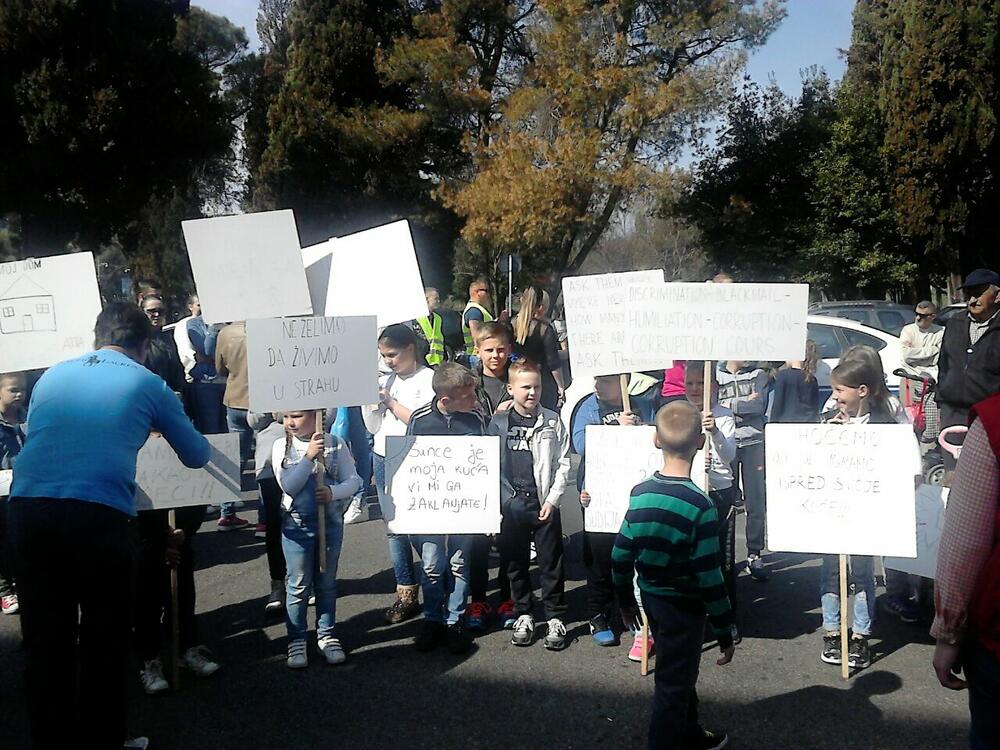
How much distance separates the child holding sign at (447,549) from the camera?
4.53 metres

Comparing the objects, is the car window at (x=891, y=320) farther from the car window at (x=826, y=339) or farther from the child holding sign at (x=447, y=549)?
the child holding sign at (x=447, y=549)

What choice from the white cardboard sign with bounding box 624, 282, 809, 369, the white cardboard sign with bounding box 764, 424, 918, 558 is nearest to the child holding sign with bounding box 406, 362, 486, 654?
the white cardboard sign with bounding box 624, 282, 809, 369

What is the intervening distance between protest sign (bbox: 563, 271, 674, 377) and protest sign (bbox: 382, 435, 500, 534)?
648mm

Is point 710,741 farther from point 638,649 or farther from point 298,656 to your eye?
point 298,656

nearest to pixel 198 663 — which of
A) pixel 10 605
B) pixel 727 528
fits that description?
pixel 10 605

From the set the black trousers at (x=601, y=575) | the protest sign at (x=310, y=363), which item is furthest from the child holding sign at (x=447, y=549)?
the black trousers at (x=601, y=575)

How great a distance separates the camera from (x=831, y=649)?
168 inches

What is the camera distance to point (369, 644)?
15.1 ft

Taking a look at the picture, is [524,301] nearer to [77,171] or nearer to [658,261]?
[77,171]

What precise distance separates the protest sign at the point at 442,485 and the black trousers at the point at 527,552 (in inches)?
10.9

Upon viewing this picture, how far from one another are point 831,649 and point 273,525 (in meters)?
3.07

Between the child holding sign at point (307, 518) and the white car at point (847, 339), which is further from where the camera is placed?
the white car at point (847, 339)

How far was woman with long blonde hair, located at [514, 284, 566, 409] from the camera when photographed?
7.46 meters

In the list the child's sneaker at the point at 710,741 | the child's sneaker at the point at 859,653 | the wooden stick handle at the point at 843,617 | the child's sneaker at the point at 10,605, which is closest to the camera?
the child's sneaker at the point at 710,741
